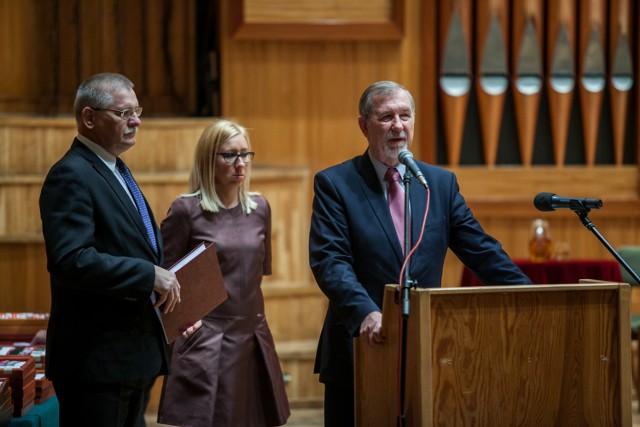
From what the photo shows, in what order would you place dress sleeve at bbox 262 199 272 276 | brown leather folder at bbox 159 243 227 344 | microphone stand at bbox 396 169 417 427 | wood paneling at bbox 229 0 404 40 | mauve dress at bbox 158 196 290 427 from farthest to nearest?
wood paneling at bbox 229 0 404 40 → dress sleeve at bbox 262 199 272 276 → mauve dress at bbox 158 196 290 427 → brown leather folder at bbox 159 243 227 344 → microphone stand at bbox 396 169 417 427

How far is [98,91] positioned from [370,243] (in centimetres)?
91

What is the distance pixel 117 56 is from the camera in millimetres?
6582

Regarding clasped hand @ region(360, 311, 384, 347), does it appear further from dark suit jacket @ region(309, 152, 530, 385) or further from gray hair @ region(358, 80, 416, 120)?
gray hair @ region(358, 80, 416, 120)

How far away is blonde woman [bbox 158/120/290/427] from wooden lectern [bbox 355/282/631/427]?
141cm

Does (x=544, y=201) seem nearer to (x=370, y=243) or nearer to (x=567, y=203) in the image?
(x=567, y=203)

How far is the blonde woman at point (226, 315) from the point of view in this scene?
155 inches

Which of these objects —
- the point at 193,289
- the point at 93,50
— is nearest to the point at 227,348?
the point at 193,289

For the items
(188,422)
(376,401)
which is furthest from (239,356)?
(376,401)

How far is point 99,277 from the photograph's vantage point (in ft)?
8.75

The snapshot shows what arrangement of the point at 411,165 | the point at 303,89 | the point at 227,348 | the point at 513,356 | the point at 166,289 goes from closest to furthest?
1. the point at 513,356
2. the point at 411,165
3. the point at 166,289
4. the point at 227,348
5. the point at 303,89

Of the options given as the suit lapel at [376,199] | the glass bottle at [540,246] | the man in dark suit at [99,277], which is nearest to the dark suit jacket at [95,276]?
the man in dark suit at [99,277]

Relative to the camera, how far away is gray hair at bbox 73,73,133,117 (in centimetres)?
289

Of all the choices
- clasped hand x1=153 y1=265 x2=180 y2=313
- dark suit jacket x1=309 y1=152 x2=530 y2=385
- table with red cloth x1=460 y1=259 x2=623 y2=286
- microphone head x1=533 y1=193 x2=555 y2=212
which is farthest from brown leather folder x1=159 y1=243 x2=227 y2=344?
table with red cloth x1=460 y1=259 x2=623 y2=286

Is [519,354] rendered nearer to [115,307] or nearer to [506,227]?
[115,307]
